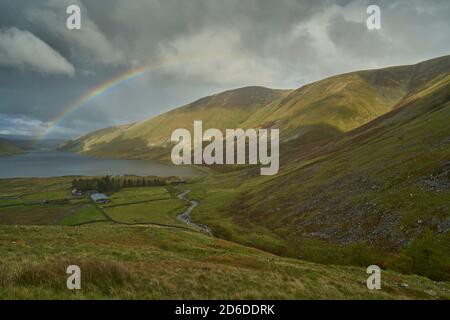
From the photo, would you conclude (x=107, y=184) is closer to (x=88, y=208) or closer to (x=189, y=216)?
(x=88, y=208)

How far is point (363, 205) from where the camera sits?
68438 millimetres

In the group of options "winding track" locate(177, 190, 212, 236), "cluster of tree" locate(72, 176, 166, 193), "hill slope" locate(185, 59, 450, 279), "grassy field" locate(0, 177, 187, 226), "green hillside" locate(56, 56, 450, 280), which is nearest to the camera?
"green hillside" locate(56, 56, 450, 280)

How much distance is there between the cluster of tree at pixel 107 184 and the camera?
172 meters

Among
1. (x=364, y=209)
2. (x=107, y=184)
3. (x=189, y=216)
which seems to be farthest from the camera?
(x=107, y=184)

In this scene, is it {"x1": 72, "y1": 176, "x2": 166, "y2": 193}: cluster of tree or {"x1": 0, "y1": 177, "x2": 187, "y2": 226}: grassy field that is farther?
{"x1": 72, "y1": 176, "x2": 166, "y2": 193}: cluster of tree

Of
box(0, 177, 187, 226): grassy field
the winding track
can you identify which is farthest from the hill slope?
box(0, 177, 187, 226): grassy field

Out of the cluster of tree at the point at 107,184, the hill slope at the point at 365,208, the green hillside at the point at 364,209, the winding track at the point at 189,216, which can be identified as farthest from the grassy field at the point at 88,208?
the hill slope at the point at 365,208

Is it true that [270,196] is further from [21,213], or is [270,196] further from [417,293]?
[21,213]

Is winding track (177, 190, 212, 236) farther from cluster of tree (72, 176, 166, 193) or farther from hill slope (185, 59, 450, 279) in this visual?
cluster of tree (72, 176, 166, 193)

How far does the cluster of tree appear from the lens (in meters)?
172

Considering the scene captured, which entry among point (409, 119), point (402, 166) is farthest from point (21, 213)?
point (409, 119)

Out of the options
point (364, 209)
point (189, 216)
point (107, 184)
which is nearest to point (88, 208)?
point (189, 216)

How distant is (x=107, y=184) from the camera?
6939 inches

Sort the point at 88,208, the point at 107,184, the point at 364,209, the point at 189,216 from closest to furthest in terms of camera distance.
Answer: the point at 364,209, the point at 189,216, the point at 88,208, the point at 107,184
